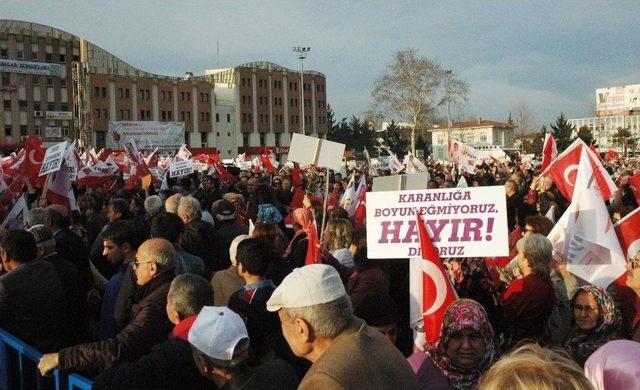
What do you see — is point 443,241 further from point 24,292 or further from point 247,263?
point 24,292

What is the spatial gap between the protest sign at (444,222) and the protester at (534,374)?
2.12m

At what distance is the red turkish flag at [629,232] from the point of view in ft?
17.9

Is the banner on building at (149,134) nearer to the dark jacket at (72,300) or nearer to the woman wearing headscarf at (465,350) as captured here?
the dark jacket at (72,300)

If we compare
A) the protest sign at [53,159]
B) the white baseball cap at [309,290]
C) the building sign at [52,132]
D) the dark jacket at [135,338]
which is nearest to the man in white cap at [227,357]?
the white baseball cap at [309,290]

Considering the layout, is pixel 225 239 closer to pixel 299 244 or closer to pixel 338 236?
pixel 299 244

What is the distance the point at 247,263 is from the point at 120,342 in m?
1.02

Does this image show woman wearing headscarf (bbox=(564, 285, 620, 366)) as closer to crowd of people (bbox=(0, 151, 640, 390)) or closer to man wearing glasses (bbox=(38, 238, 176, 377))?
crowd of people (bbox=(0, 151, 640, 390))

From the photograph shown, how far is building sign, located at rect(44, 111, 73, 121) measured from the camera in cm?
7656

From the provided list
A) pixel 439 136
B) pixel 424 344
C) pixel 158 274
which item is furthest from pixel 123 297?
pixel 439 136

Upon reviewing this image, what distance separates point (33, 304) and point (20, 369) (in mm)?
437

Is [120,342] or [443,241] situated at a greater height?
[443,241]

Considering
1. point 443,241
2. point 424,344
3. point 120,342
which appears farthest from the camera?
point 443,241

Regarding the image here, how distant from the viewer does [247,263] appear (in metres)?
4.35

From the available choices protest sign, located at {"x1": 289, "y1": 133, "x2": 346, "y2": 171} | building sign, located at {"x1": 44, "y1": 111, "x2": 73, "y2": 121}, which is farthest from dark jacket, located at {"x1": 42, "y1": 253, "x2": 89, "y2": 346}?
building sign, located at {"x1": 44, "y1": 111, "x2": 73, "y2": 121}
